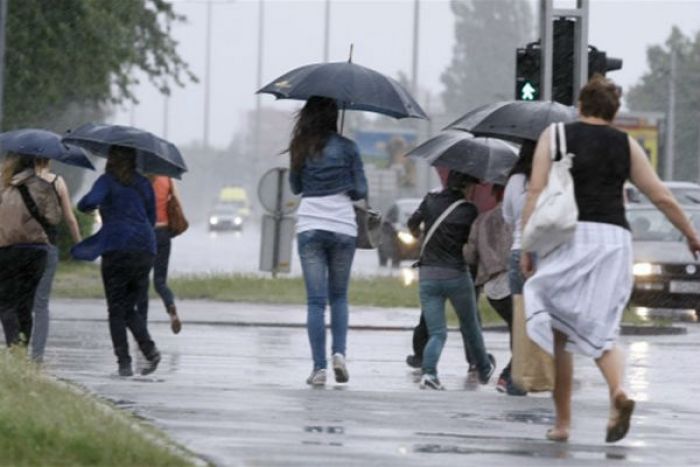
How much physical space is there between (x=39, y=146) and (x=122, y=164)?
0.69 metres

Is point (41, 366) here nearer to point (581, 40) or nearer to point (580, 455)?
point (580, 455)

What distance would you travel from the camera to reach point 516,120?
14.4m

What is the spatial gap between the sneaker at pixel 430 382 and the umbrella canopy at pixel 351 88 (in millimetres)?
1708

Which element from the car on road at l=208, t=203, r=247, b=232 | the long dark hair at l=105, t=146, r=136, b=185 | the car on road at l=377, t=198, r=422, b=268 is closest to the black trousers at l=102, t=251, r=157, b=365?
the long dark hair at l=105, t=146, r=136, b=185

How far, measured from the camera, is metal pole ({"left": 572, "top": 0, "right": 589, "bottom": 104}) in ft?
67.4

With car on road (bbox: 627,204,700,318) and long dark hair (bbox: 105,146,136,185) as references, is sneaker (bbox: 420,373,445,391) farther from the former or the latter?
car on road (bbox: 627,204,700,318)

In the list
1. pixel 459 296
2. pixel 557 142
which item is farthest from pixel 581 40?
pixel 557 142

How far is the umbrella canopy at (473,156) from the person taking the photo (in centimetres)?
1533

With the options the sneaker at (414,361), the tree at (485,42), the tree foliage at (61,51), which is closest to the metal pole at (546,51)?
the sneaker at (414,361)

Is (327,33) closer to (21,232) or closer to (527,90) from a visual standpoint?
(527,90)

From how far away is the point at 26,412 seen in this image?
10.0 meters

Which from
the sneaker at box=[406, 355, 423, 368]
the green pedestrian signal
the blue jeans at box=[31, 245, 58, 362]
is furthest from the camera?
the green pedestrian signal

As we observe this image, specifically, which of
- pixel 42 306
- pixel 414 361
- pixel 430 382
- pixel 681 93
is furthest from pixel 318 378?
pixel 681 93

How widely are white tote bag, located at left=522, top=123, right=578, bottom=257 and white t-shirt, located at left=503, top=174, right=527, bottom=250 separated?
9.03ft
